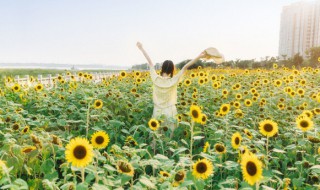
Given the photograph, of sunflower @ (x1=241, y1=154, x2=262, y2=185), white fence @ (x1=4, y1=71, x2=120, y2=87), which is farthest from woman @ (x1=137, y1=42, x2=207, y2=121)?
white fence @ (x1=4, y1=71, x2=120, y2=87)

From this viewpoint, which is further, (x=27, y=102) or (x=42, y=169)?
(x=27, y=102)

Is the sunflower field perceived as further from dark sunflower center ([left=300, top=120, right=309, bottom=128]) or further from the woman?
the woman

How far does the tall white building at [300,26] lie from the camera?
3487 inches

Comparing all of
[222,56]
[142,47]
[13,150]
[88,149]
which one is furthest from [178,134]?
[88,149]

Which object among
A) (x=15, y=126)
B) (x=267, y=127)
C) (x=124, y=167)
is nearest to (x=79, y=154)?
(x=124, y=167)

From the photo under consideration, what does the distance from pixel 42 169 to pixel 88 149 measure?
25.8 inches

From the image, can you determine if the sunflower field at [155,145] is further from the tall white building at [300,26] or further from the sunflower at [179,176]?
the tall white building at [300,26]

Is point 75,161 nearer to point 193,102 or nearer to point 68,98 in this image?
point 193,102

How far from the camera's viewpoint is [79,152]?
1843mm

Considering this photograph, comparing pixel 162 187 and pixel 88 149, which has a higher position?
pixel 88 149

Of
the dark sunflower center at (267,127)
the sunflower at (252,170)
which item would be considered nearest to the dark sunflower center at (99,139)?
the sunflower at (252,170)

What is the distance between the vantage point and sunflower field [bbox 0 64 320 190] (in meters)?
2.04

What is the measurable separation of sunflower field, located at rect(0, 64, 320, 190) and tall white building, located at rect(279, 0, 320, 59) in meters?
87.6

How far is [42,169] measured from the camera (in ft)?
7.72
